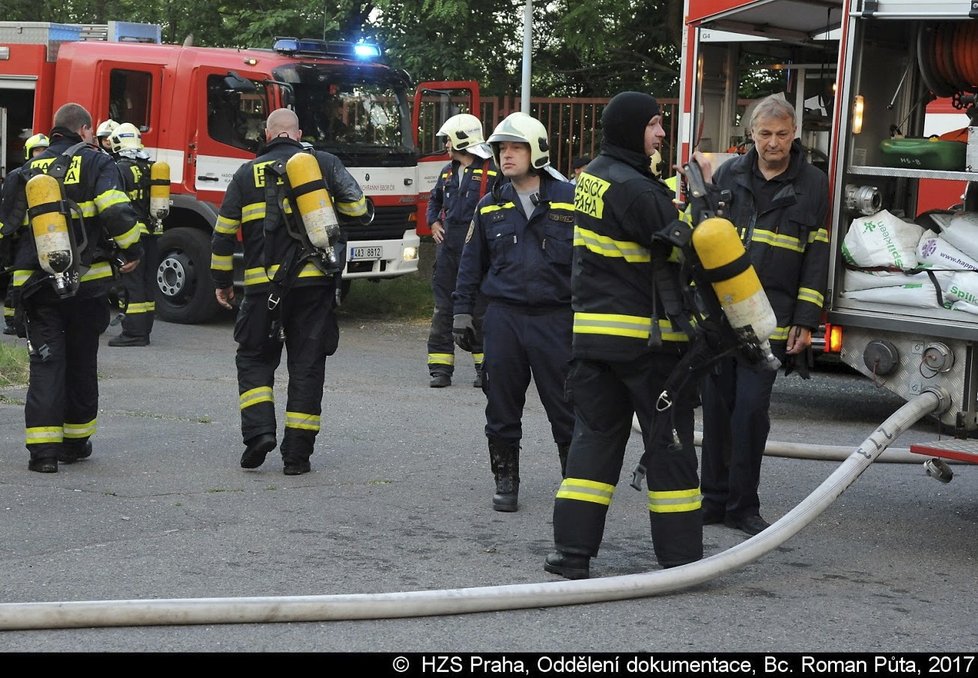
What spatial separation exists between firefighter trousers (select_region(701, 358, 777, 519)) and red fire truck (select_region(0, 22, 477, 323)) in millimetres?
6713

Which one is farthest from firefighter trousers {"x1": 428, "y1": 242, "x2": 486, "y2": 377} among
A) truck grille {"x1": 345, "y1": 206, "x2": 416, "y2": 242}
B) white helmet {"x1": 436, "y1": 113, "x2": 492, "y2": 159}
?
truck grille {"x1": 345, "y1": 206, "x2": 416, "y2": 242}

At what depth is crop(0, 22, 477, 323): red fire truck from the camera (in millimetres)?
12414

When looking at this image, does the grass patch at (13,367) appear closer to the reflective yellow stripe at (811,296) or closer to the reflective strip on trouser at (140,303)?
the reflective strip on trouser at (140,303)

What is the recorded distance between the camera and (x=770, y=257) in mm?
5852

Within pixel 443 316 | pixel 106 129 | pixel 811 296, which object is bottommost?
pixel 443 316

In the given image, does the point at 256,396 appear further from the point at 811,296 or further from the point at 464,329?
the point at 811,296

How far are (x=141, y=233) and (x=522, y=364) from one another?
5995 mm

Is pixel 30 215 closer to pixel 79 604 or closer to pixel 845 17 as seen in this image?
pixel 79 604

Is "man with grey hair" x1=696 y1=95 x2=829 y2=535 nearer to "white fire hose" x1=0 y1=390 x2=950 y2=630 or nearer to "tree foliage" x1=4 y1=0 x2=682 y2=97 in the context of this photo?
"white fire hose" x1=0 y1=390 x2=950 y2=630

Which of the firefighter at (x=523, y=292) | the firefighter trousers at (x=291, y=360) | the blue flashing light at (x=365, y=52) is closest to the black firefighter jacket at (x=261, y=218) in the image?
the firefighter trousers at (x=291, y=360)

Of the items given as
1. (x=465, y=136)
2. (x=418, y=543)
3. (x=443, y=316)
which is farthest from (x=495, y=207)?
(x=443, y=316)

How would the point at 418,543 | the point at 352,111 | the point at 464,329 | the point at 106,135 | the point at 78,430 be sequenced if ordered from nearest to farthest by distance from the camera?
1. the point at 418,543
2. the point at 464,329
3. the point at 78,430
4. the point at 106,135
5. the point at 352,111
